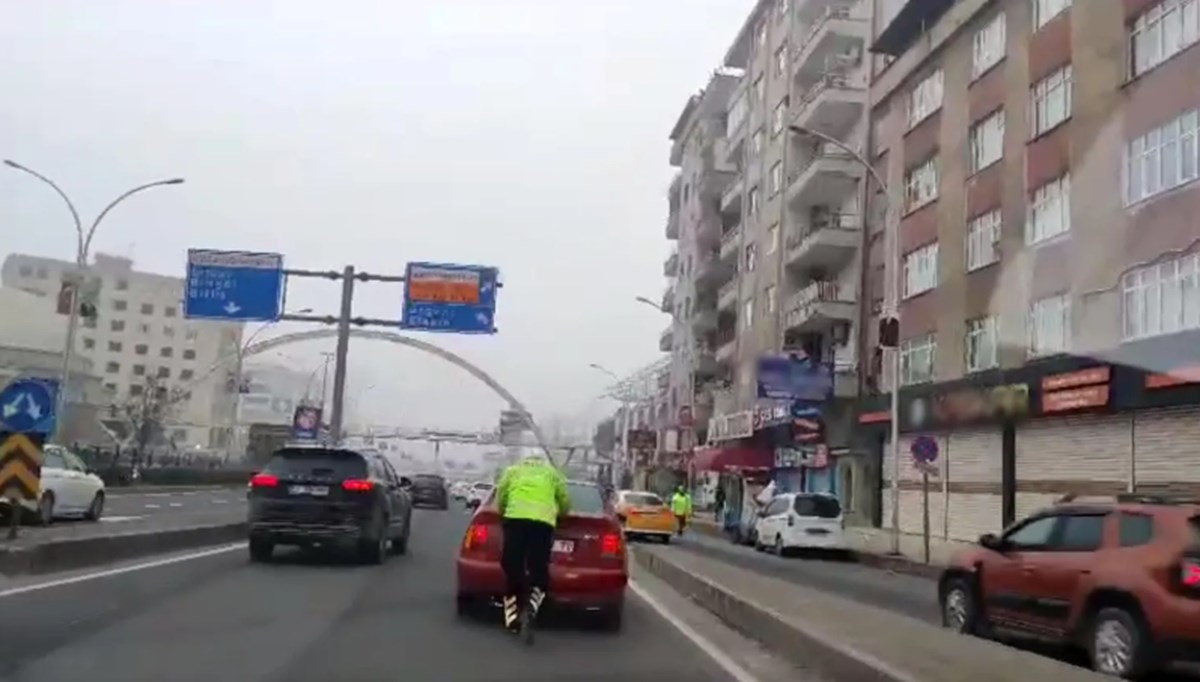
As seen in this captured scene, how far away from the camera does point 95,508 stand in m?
26.5

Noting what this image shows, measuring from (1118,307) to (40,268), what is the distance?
124360mm

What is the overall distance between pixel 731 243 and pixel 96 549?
171 feet

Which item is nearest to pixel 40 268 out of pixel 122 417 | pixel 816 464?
pixel 122 417

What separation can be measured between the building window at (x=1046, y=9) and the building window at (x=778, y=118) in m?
24.2

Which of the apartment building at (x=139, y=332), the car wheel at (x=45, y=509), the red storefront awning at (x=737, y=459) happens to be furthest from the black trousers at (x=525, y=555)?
the apartment building at (x=139, y=332)

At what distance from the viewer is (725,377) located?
69438mm

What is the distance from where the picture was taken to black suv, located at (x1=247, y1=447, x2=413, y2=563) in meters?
18.2

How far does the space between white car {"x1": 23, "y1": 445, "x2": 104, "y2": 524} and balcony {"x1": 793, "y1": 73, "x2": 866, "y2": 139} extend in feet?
99.3

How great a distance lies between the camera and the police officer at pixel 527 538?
11.2 m

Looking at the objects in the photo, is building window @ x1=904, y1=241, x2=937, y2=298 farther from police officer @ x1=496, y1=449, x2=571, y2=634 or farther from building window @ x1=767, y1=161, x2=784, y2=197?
police officer @ x1=496, y1=449, x2=571, y2=634

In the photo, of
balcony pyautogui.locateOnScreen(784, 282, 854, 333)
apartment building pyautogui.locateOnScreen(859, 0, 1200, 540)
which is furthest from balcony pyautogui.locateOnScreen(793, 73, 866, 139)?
balcony pyautogui.locateOnScreen(784, 282, 854, 333)

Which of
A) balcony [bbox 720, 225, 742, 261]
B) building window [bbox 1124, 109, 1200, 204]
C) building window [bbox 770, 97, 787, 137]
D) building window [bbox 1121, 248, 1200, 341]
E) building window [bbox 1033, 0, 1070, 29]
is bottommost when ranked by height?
building window [bbox 1121, 248, 1200, 341]

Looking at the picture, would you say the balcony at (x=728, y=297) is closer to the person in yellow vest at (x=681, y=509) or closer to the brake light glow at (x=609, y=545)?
the person in yellow vest at (x=681, y=509)

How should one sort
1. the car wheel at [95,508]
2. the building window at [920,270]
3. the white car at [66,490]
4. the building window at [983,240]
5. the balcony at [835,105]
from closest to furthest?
the white car at [66,490] < the car wheel at [95,508] < the building window at [983,240] < the building window at [920,270] < the balcony at [835,105]
